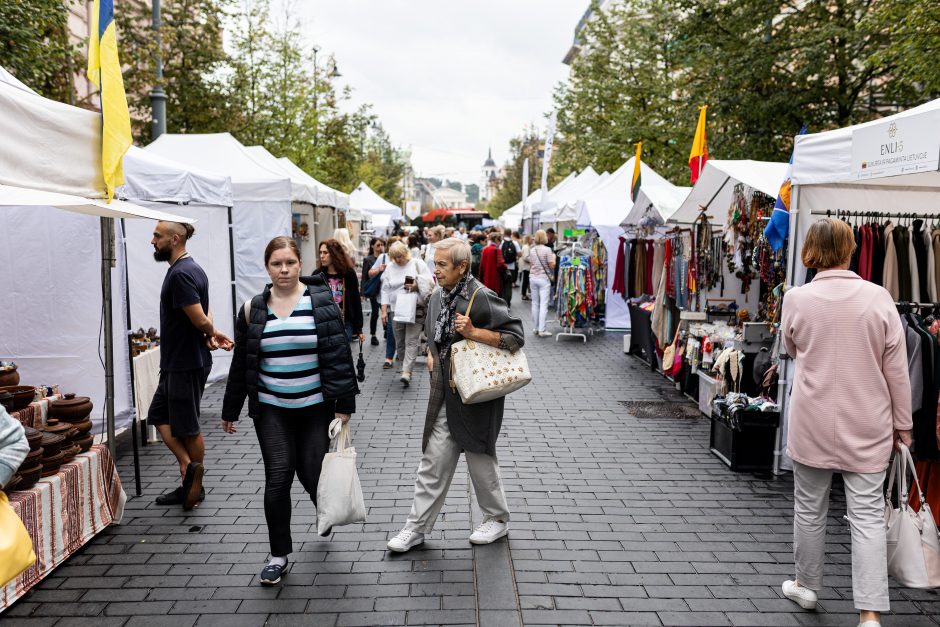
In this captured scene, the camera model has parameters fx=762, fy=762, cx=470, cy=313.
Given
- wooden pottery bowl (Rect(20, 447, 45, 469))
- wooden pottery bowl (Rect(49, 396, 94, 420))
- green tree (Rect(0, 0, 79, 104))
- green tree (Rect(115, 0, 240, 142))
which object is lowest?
wooden pottery bowl (Rect(20, 447, 45, 469))

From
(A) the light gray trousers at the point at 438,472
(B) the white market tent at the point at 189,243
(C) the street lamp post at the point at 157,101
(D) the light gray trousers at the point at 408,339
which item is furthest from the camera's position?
(C) the street lamp post at the point at 157,101

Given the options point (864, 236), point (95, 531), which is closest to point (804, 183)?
point (864, 236)

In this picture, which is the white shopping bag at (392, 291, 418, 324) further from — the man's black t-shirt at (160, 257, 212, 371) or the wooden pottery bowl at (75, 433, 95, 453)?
the wooden pottery bowl at (75, 433, 95, 453)

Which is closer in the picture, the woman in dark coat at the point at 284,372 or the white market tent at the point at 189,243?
the woman in dark coat at the point at 284,372

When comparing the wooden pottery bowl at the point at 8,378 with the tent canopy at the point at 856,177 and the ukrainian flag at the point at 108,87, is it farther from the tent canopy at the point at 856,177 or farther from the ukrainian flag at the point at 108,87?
the tent canopy at the point at 856,177

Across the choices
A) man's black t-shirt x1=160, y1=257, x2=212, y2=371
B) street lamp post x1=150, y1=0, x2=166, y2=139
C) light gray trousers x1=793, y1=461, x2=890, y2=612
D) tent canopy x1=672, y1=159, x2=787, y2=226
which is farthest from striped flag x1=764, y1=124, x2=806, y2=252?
street lamp post x1=150, y1=0, x2=166, y2=139

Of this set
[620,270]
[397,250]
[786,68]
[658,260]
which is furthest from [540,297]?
[786,68]

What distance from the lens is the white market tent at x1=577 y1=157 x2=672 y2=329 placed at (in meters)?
14.0

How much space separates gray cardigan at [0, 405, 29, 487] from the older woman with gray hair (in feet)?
7.11

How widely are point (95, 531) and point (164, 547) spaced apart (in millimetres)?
461

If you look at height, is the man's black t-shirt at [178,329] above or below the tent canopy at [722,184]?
below

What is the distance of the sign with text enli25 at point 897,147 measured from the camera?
13.3 feet

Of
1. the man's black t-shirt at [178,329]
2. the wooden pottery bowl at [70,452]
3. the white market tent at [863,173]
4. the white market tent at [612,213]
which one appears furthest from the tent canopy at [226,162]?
the white market tent at [863,173]

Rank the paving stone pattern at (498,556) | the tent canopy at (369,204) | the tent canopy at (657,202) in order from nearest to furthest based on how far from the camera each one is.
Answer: the paving stone pattern at (498,556), the tent canopy at (657,202), the tent canopy at (369,204)
